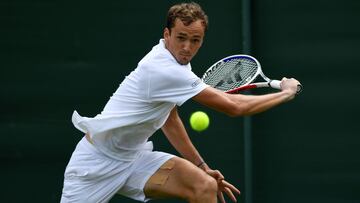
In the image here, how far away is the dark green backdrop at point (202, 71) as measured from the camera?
6.04 m

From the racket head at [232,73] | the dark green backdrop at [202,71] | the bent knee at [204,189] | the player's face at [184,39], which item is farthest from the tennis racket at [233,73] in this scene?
the dark green backdrop at [202,71]

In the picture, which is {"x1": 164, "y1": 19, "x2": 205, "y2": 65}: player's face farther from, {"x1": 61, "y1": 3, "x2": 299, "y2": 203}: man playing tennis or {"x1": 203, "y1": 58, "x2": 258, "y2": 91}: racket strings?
{"x1": 203, "y1": 58, "x2": 258, "y2": 91}: racket strings

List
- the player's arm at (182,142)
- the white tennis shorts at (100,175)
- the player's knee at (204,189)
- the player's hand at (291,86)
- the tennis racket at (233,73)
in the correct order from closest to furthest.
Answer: the player's hand at (291,86)
the player's knee at (204,189)
the white tennis shorts at (100,175)
the tennis racket at (233,73)
the player's arm at (182,142)

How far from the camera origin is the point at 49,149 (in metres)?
6.77

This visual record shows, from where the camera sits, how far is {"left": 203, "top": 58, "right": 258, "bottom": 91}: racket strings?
195 inches

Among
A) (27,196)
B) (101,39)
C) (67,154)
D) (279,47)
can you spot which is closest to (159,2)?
(101,39)

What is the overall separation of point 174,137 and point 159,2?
1.82 m

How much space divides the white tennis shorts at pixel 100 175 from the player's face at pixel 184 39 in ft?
2.20

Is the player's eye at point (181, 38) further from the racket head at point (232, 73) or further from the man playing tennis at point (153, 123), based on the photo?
the racket head at point (232, 73)

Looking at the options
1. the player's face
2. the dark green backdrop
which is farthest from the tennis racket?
the dark green backdrop

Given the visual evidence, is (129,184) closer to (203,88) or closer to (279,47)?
(203,88)

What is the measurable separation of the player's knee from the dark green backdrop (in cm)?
169

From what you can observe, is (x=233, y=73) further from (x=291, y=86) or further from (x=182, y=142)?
(x=291, y=86)

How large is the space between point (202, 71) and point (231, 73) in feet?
4.73
